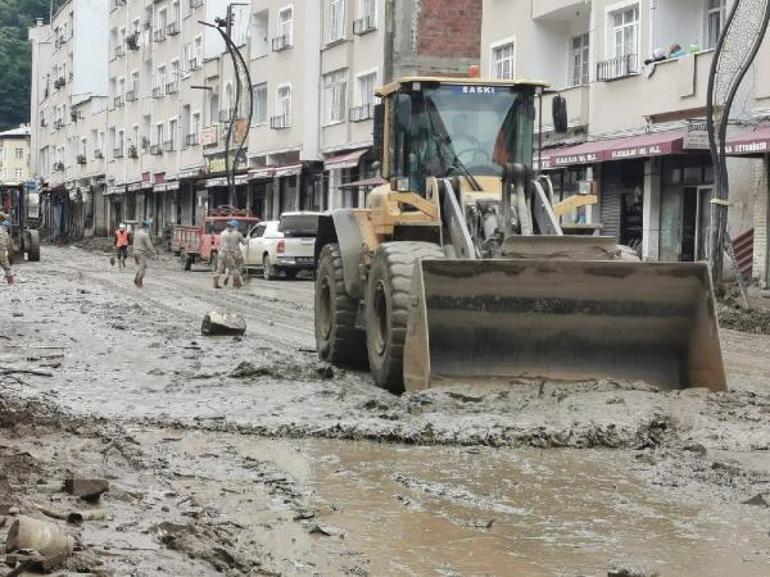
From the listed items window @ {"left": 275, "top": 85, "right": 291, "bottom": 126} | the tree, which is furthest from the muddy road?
the tree

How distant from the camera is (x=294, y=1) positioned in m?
44.7

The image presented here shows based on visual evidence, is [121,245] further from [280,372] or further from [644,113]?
[280,372]

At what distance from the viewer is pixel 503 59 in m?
31.8

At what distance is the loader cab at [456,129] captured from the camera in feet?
38.3

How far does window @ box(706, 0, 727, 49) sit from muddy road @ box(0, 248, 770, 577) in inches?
549

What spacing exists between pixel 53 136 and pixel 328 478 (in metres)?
88.0

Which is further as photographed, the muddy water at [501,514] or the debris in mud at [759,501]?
the debris in mud at [759,501]

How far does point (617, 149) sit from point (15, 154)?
100 meters

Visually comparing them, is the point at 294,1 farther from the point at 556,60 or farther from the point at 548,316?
the point at 548,316

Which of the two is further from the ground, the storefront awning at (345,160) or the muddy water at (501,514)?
the storefront awning at (345,160)

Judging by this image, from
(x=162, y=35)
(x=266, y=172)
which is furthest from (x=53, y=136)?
(x=266, y=172)

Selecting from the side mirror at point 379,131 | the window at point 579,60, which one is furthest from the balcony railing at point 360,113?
the side mirror at point 379,131

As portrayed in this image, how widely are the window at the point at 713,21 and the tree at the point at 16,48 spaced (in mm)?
81886

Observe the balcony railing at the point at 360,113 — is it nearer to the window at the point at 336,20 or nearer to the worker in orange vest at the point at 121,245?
the window at the point at 336,20
